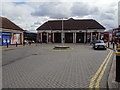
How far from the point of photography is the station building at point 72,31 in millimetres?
57781

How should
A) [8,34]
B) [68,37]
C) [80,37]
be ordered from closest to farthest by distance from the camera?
1. [8,34]
2. [80,37]
3. [68,37]

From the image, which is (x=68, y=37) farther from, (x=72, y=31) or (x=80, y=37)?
(x=80, y=37)

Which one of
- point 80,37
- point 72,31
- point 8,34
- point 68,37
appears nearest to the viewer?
point 8,34

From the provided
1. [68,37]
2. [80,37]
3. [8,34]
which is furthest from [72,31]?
[8,34]

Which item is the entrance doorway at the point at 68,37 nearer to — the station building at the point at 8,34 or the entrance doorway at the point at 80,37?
the entrance doorway at the point at 80,37

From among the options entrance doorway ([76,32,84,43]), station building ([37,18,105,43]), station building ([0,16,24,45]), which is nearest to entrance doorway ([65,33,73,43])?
station building ([37,18,105,43])

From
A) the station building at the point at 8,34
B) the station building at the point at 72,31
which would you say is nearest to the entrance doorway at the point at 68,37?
the station building at the point at 72,31

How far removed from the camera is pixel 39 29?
61.7 meters

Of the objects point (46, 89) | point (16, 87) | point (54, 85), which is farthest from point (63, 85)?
point (16, 87)

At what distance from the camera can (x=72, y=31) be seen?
59.3 m

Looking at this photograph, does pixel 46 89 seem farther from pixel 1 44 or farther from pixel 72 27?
pixel 72 27

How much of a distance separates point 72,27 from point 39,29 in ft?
43.7

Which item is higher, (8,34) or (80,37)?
(8,34)

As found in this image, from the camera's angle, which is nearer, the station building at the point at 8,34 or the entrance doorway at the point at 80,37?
the station building at the point at 8,34
